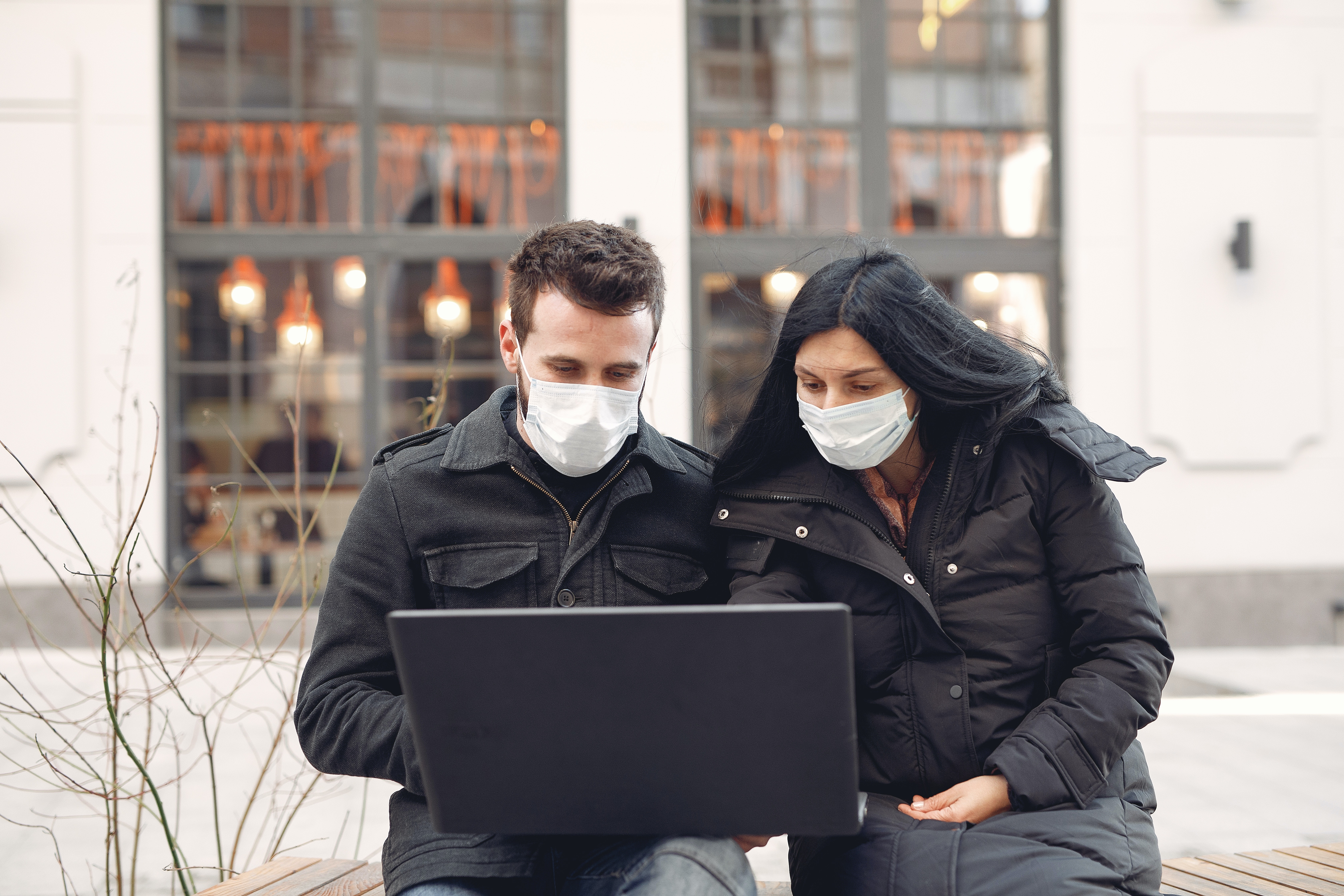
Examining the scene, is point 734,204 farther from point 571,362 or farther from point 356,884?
point 356,884

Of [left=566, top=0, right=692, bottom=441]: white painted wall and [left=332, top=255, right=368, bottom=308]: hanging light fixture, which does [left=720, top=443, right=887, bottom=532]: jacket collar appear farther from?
[left=332, top=255, right=368, bottom=308]: hanging light fixture

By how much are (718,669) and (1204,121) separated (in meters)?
7.27

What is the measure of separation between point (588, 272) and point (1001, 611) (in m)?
1.02

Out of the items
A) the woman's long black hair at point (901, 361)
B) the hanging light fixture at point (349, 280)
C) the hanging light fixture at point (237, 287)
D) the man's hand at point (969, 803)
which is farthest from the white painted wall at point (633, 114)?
the man's hand at point (969, 803)

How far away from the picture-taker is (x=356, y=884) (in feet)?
6.97

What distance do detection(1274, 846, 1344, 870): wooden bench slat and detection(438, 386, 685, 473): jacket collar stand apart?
1.70m

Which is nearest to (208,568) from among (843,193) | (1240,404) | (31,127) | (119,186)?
(119,186)

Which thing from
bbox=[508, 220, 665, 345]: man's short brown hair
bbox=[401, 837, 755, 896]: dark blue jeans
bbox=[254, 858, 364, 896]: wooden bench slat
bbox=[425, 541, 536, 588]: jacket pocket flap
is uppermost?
bbox=[508, 220, 665, 345]: man's short brown hair

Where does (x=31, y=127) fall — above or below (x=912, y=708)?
above

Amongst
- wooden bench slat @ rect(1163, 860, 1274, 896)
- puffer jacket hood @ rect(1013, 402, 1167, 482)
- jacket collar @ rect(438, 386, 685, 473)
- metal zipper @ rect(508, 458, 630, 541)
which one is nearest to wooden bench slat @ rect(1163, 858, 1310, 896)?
wooden bench slat @ rect(1163, 860, 1274, 896)

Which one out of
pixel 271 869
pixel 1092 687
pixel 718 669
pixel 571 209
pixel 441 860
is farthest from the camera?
pixel 571 209

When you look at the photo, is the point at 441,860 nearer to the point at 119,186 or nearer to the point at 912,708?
the point at 912,708

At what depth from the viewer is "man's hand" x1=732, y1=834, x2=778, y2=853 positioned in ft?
5.07

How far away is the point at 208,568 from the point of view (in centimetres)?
682
